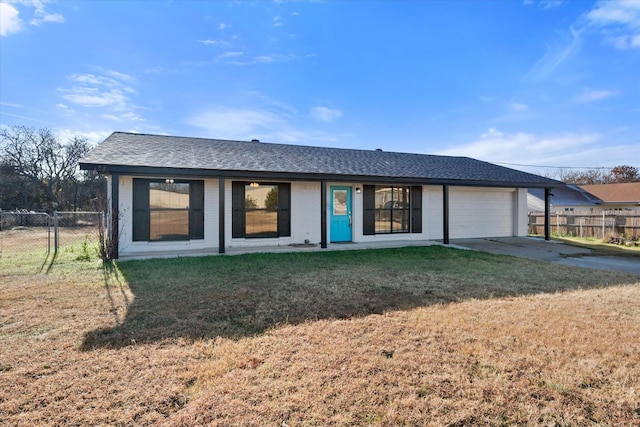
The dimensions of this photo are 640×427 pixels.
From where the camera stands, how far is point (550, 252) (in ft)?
32.3

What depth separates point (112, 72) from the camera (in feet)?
40.1

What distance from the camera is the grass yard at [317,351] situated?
7.34ft

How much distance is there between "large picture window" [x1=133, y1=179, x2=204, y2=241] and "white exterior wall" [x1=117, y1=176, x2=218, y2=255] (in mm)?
122

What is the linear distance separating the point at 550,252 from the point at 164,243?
1204cm

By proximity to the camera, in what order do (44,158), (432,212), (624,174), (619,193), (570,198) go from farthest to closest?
(624,174)
(619,193)
(570,198)
(44,158)
(432,212)

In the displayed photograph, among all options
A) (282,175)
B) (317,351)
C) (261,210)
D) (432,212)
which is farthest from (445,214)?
(317,351)

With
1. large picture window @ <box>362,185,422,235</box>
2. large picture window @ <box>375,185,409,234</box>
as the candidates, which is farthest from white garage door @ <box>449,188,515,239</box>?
large picture window @ <box>375,185,409,234</box>

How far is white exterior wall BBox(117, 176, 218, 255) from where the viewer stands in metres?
8.74

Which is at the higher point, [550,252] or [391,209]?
[391,209]

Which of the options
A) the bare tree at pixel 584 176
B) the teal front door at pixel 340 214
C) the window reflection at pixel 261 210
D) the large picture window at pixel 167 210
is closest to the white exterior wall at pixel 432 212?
the teal front door at pixel 340 214

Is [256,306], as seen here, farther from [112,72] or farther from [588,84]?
[588,84]

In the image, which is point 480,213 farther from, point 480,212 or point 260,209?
point 260,209

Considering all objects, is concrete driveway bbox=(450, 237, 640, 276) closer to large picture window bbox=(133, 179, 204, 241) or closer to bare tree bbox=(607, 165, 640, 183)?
large picture window bbox=(133, 179, 204, 241)

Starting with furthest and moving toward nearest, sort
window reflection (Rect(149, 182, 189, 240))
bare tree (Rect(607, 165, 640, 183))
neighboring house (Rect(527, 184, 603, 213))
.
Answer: bare tree (Rect(607, 165, 640, 183)) < neighboring house (Rect(527, 184, 603, 213)) < window reflection (Rect(149, 182, 189, 240))
